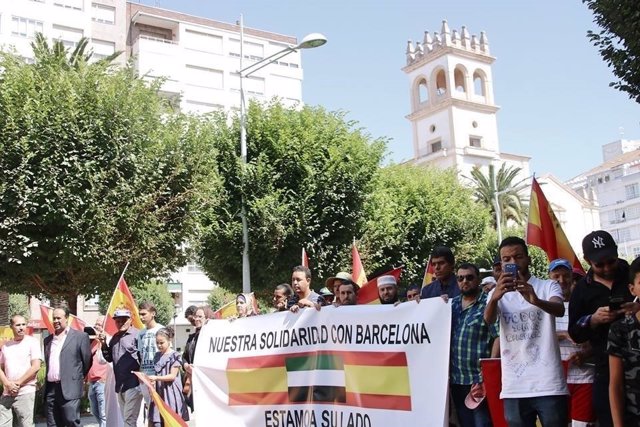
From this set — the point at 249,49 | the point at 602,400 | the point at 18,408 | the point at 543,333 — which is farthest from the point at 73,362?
the point at 249,49

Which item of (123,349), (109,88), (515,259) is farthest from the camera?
(109,88)

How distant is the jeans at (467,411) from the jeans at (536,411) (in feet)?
0.96

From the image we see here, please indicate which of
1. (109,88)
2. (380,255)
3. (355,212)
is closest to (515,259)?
(109,88)

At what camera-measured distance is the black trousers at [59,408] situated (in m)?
9.16

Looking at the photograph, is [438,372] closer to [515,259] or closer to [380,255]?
[515,259]

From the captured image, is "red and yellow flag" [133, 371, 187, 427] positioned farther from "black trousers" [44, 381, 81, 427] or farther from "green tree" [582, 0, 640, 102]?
"green tree" [582, 0, 640, 102]

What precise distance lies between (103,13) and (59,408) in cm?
4127

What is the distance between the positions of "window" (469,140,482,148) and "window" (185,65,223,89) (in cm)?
3704

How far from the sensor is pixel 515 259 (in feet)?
15.9

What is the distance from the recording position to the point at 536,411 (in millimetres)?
4875

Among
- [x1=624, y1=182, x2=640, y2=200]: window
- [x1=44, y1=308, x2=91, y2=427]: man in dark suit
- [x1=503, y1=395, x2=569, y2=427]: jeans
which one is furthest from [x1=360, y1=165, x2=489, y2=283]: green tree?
[x1=624, y1=182, x2=640, y2=200]: window

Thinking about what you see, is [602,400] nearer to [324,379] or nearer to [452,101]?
[324,379]

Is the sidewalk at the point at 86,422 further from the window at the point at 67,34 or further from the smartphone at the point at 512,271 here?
the window at the point at 67,34

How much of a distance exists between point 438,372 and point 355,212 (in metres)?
14.7
